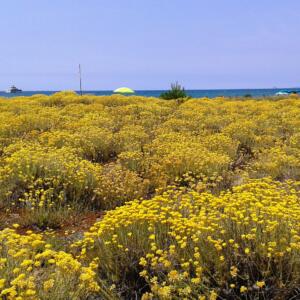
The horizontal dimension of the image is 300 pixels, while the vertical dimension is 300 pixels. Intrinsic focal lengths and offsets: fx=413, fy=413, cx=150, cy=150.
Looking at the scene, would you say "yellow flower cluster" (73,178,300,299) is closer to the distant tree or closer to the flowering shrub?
the flowering shrub

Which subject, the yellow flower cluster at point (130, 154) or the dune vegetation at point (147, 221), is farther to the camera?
the yellow flower cluster at point (130, 154)

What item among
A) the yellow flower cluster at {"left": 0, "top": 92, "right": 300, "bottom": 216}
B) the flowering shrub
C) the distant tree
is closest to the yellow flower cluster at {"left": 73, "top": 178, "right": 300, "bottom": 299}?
the flowering shrub

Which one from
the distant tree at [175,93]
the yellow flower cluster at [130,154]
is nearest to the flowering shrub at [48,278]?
the yellow flower cluster at [130,154]

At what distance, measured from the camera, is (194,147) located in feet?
25.6

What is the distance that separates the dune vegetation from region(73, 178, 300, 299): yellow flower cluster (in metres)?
0.01

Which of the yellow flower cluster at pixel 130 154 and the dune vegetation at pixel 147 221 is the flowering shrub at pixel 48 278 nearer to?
the dune vegetation at pixel 147 221

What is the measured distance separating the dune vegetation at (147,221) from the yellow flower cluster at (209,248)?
0.04ft

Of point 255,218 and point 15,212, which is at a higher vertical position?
point 255,218

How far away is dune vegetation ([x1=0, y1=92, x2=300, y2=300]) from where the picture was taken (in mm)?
3117

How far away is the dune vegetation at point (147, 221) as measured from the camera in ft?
10.2

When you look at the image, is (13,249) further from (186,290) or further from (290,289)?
(290,289)

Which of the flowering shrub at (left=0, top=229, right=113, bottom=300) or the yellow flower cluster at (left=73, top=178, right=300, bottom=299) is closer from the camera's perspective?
the flowering shrub at (left=0, top=229, right=113, bottom=300)

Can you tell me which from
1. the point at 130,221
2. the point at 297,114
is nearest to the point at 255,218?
the point at 130,221

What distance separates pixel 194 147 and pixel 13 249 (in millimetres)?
4986
